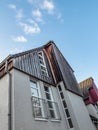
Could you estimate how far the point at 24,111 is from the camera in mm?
5875

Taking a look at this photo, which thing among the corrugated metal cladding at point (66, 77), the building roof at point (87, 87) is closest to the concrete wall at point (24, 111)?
the corrugated metal cladding at point (66, 77)

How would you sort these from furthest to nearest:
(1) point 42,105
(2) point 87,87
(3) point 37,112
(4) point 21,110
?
1. (2) point 87,87
2. (1) point 42,105
3. (3) point 37,112
4. (4) point 21,110

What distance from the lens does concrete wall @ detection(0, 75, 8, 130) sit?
5.39m

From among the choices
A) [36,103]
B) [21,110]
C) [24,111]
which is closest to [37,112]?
[36,103]

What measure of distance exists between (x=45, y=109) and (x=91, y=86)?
1094 centimetres

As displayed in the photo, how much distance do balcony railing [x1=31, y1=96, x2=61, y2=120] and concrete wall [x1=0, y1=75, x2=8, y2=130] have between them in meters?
1.32

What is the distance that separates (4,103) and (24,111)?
0.97 m

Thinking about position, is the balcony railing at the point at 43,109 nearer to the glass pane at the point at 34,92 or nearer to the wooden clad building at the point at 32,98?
the wooden clad building at the point at 32,98

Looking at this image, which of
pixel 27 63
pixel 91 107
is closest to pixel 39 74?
pixel 27 63

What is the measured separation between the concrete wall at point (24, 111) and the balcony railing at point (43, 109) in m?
0.25

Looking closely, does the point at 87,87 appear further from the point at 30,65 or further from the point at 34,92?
the point at 34,92

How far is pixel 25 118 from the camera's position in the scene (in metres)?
5.68

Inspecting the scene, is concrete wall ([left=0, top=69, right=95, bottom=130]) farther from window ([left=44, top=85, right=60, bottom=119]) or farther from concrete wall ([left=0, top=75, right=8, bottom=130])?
window ([left=44, top=85, right=60, bottom=119])

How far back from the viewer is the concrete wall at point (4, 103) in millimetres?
5387
